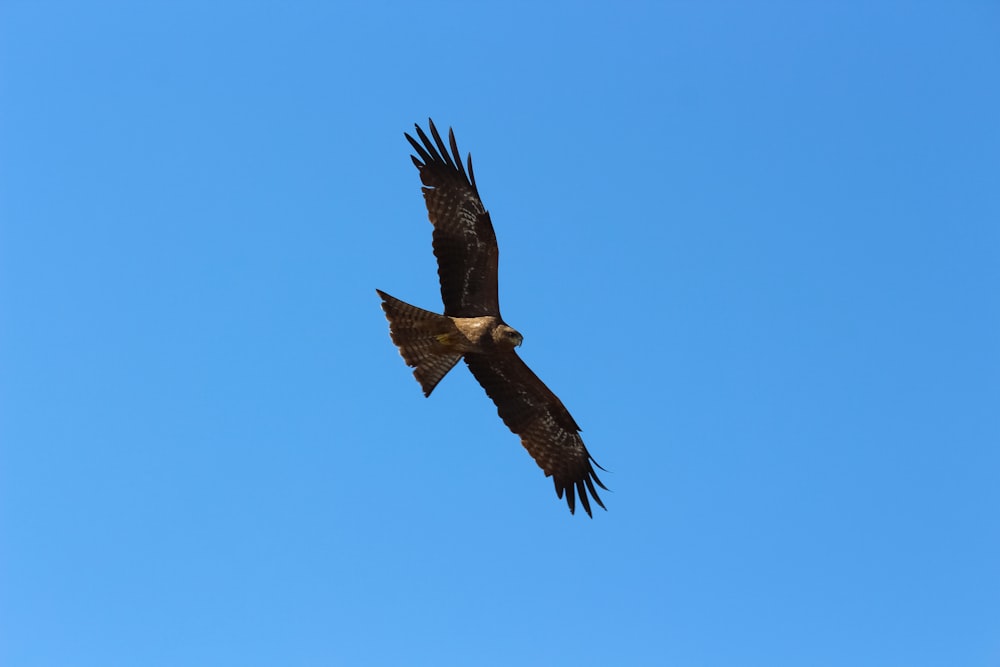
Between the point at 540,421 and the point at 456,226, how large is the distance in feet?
9.67

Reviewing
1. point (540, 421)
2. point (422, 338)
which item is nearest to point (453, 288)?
point (422, 338)

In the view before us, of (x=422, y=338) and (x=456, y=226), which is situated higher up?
(x=456, y=226)

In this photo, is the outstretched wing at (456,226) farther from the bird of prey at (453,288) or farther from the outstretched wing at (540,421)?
the outstretched wing at (540,421)

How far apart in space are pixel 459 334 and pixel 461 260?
2.72 feet

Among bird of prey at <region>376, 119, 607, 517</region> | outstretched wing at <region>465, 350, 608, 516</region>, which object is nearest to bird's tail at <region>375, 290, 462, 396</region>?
bird of prey at <region>376, 119, 607, 517</region>

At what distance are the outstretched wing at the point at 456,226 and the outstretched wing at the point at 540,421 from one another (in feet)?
3.24

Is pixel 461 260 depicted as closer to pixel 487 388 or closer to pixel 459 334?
pixel 459 334

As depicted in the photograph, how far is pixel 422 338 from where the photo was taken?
11688 millimetres

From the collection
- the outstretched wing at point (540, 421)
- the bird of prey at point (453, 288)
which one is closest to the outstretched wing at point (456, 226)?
the bird of prey at point (453, 288)

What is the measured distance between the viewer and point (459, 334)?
1164 cm

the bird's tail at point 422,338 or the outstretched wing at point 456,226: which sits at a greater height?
the outstretched wing at point 456,226

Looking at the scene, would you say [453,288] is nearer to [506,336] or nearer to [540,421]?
[506,336]

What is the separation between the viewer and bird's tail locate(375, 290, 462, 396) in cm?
1149

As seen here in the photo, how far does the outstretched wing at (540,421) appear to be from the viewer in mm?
12547
